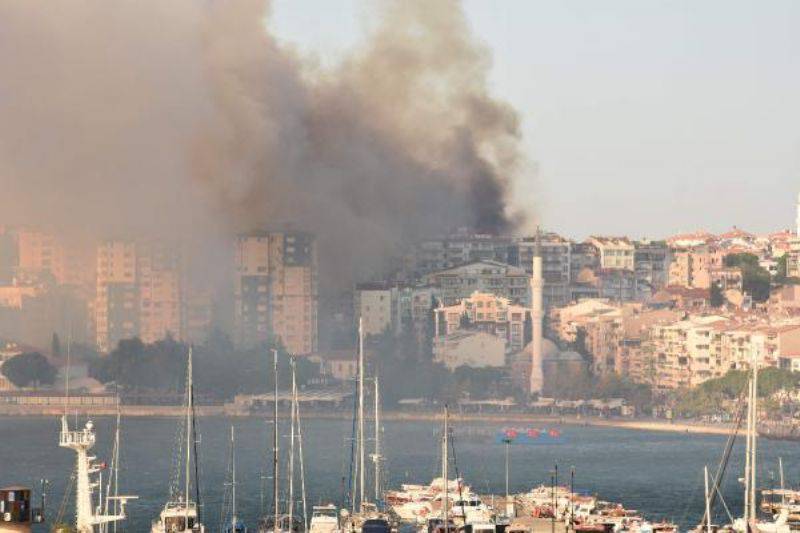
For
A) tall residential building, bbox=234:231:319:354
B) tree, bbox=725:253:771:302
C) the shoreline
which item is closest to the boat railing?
the shoreline

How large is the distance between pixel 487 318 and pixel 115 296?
9.59 meters

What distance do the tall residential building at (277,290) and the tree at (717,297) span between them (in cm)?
1183

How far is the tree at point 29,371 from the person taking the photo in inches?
2844

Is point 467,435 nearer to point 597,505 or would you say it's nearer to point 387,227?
point 387,227

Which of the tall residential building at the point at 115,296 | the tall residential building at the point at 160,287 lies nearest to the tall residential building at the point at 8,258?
the tall residential building at the point at 115,296

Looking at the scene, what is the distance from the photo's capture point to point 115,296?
78000 mm

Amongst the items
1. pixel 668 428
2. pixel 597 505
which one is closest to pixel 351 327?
pixel 668 428

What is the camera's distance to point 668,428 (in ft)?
209

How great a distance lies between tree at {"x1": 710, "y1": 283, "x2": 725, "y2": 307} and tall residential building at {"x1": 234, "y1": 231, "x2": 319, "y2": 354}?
11.8 metres

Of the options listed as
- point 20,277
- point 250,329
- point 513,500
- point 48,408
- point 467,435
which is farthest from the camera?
point 20,277

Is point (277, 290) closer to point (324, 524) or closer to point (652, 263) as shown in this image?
point (652, 263)

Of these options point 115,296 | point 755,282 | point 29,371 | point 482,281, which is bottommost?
point 29,371

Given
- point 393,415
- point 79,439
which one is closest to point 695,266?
point 393,415

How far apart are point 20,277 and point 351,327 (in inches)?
405
